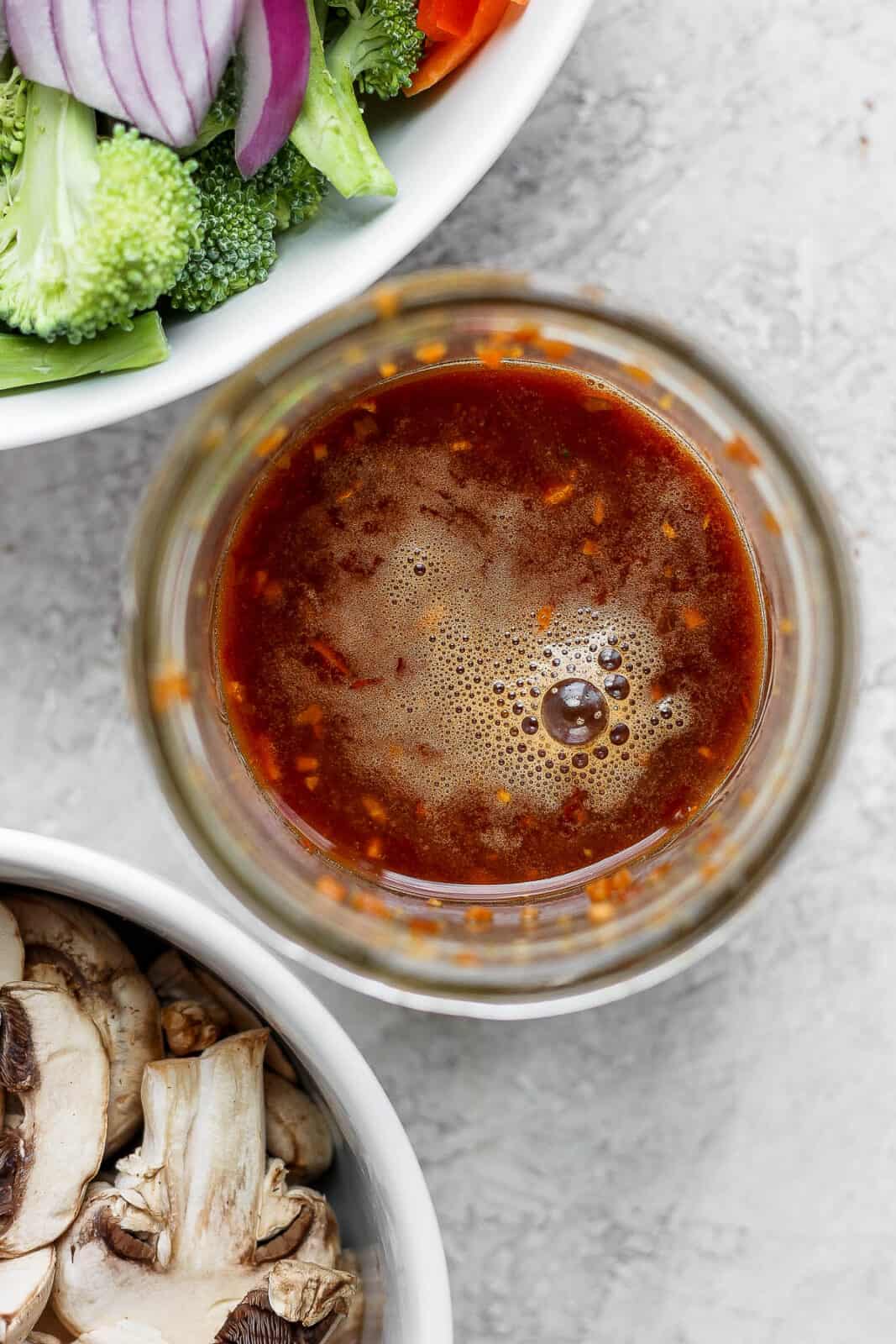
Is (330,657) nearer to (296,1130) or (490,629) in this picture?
(490,629)

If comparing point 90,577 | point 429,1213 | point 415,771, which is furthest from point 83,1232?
point 90,577

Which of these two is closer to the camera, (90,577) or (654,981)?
(654,981)

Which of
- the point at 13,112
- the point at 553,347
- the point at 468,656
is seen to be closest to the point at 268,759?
the point at 468,656

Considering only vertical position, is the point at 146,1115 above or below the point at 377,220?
below

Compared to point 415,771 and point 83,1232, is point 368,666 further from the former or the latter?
point 83,1232

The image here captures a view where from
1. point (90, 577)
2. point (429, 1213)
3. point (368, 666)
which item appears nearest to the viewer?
point (429, 1213)

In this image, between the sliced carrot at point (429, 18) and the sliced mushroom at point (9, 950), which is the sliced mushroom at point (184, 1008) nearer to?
the sliced mushroom at point (9, 950)
